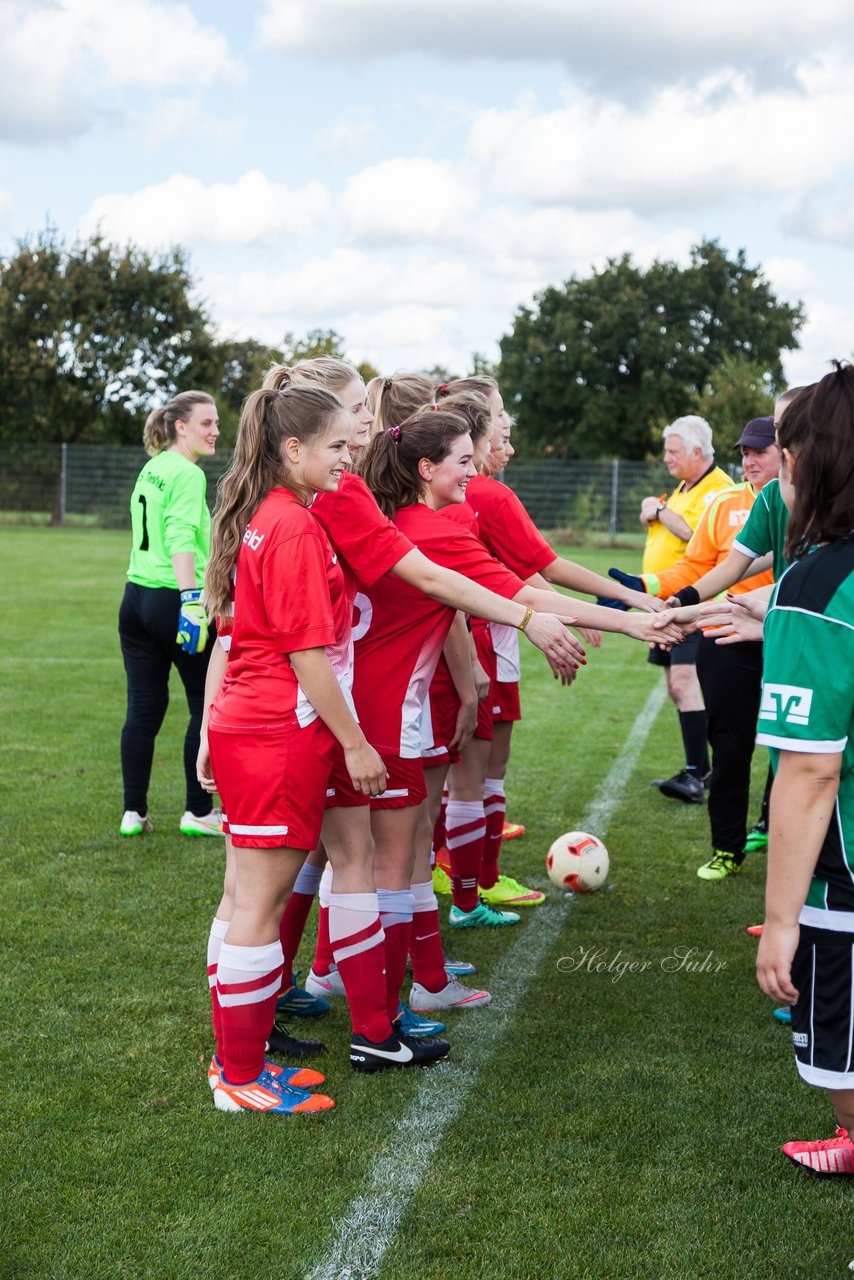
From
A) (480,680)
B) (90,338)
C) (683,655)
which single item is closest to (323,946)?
(480,680)

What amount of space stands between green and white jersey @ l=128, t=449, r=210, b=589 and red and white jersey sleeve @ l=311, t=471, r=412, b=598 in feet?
8.33

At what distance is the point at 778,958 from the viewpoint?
2.46 metres

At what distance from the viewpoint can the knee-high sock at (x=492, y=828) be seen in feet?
17.7

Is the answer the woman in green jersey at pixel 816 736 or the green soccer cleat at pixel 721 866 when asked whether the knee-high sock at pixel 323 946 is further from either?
the green soccer cleat at pixel 721 866

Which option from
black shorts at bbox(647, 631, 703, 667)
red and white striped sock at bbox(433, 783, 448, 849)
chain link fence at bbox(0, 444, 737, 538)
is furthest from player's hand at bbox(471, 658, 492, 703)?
chain link fence at bbox(0, 444, 737, 538)

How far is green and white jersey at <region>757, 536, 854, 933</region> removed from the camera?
238 cm

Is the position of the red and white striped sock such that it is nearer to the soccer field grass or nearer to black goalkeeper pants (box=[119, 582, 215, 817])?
the soccer field grass

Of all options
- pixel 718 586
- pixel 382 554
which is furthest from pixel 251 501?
pixel 718 586

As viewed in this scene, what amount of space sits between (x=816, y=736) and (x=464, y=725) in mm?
2012

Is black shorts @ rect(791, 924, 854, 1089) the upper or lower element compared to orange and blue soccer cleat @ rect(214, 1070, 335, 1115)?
upper

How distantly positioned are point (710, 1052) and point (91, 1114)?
1917mm

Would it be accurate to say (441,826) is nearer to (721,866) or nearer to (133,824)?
(721,866)

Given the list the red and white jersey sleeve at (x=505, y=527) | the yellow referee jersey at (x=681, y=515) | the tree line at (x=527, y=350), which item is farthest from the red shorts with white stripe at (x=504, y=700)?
the tree line at (x=527, y=350)

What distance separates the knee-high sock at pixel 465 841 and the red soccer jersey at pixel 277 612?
1731 mm
